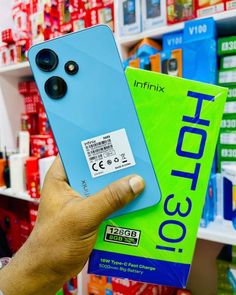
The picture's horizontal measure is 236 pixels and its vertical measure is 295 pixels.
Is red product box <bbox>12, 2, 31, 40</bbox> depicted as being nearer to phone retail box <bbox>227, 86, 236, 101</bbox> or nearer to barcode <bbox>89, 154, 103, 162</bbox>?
phone retail box <bbox>227, 86, 236, 101</bbox>

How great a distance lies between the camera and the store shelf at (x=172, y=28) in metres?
0.72

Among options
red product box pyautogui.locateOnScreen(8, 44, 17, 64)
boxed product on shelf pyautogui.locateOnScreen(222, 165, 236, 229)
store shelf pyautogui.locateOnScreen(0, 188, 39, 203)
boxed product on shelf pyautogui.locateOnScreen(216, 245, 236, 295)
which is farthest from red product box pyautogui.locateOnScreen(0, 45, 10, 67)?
boxed product on shelf pyautogui.locateOnScreen(216, 245, 236, 295)

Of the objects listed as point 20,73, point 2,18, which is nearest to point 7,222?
point 20,73

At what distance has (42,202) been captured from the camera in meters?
0.48

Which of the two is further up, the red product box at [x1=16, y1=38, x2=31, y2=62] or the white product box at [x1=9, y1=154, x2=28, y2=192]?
the red product box at [x1=16, y1=38, x2=31, y2=62]

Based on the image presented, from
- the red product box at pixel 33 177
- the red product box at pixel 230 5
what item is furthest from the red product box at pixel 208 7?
the red product box at pixel 33 177

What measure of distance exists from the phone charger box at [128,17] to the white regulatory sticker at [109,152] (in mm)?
575

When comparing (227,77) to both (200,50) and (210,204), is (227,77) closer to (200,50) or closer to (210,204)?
(200,50)

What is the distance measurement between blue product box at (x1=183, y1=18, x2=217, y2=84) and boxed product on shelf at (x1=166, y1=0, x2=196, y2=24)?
46 millimetres

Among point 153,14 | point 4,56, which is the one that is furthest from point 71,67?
point 4,56

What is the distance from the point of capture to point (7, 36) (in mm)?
1335

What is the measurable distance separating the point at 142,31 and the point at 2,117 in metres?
0.84

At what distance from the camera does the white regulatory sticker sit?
0.43m

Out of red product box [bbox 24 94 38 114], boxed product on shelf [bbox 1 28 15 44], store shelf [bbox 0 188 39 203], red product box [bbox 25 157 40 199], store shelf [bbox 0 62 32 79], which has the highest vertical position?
boxed product on shelf [bbox 1 28 15 44]
